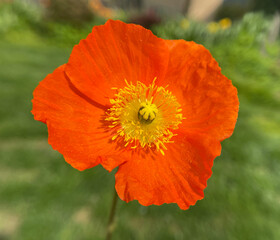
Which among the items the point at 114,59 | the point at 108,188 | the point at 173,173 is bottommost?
the point at 108,188

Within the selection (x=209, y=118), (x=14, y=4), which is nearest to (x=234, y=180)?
(x=209, y=118)

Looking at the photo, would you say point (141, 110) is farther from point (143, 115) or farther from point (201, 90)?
point (201, 90)

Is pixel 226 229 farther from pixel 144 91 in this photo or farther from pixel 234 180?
pixel 144 91

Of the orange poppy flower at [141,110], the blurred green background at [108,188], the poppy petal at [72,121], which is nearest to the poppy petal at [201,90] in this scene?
the orange poppy flower at [141,110]

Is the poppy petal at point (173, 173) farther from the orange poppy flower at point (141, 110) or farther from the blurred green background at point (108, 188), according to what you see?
the blurred green background at point (108, 188)

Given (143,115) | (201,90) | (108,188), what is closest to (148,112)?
(143,115)

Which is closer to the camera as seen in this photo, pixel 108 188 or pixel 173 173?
pixel 173 173

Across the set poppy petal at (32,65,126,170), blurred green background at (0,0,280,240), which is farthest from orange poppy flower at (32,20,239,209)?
blurred green background at (0,0,280,240)
